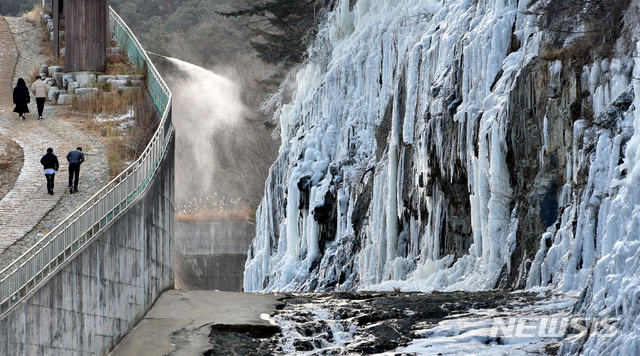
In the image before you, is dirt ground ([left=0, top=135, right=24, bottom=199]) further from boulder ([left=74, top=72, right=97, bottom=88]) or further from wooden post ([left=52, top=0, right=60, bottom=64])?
wooden post ([left=52, top=0, right=60, bottom=64])

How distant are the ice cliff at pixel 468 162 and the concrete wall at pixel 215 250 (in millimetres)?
16466

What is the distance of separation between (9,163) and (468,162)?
9646 mm

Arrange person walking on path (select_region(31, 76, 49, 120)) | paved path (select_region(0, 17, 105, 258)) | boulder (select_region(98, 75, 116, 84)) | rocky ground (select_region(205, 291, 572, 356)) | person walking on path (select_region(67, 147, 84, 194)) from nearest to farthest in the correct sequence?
rocky ground (select_region(205, 291, 572, 356)) → paved path (select_region(0, 17, 105, 258)) → person walking on path (select_region(67, 147, 84, 194)) → person walking on path (select_region(31, 76, 49, 120)) → boulder (select_region(98, 75, 116, 84))

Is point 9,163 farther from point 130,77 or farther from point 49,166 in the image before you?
point 130,77

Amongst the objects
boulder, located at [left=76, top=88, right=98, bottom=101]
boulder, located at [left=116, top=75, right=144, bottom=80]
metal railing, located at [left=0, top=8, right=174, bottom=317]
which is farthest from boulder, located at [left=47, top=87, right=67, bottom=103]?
metal railing, located at [left=0, top=8, right=174, bottom=317]

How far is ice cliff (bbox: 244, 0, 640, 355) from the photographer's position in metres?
15.3

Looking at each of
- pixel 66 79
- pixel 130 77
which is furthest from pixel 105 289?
pixel 66 79

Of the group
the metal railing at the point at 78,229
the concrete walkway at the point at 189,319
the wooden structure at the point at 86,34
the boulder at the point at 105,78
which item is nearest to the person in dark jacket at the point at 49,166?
the metal railing at the point at 78,229

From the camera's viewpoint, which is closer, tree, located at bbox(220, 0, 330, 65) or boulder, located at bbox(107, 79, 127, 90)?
boulder, located at bbox(107, 79, 127, 90)

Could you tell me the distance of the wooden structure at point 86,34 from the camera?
31094 millimetres

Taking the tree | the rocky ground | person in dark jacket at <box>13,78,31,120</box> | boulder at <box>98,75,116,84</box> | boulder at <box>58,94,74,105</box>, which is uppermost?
the tree

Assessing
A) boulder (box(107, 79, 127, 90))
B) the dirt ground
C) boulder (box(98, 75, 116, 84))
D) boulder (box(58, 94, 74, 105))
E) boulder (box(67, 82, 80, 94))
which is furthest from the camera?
boulder (box(98, 75, 116, 84))

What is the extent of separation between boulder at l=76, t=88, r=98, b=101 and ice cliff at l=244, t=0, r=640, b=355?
653 centimetres

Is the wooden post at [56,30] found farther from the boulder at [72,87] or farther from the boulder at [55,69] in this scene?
the boulder at [72,87]
